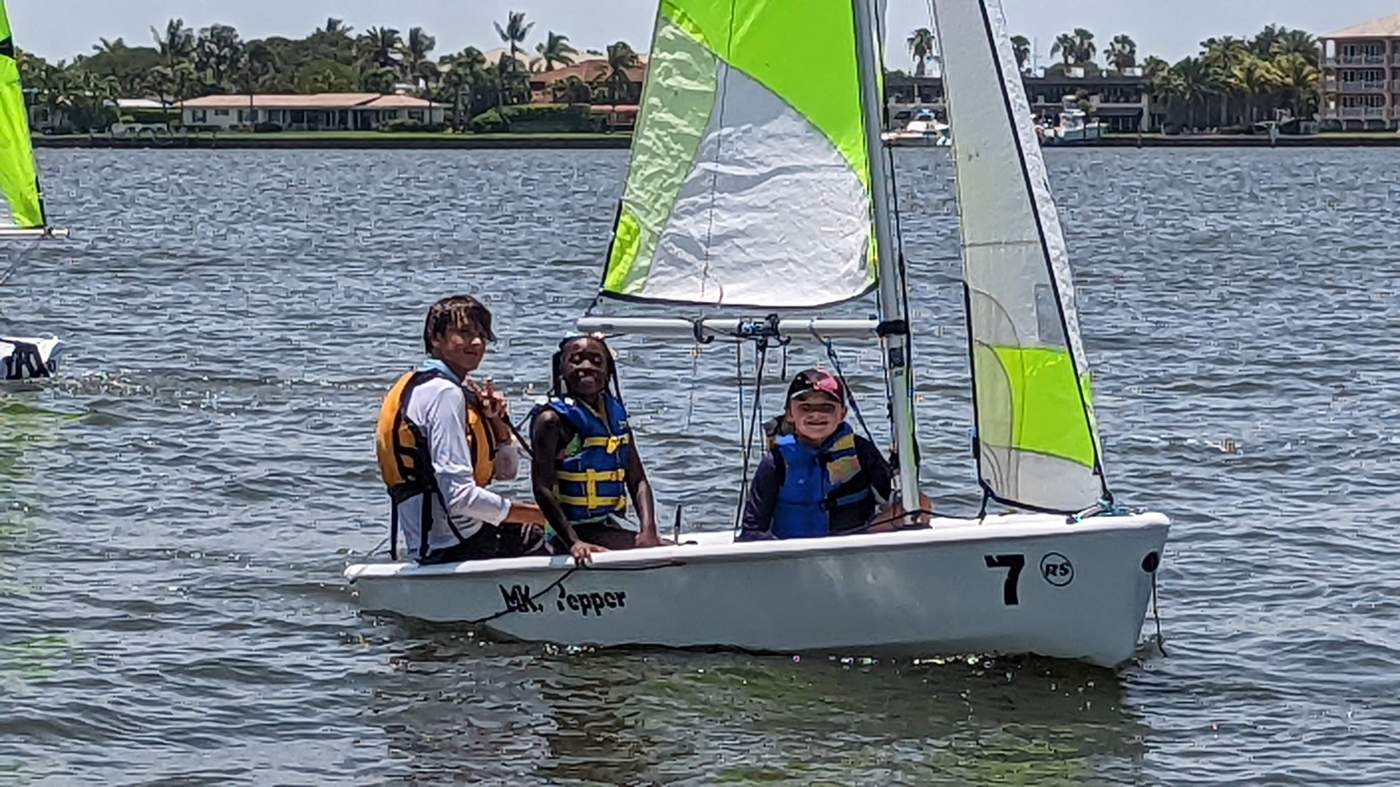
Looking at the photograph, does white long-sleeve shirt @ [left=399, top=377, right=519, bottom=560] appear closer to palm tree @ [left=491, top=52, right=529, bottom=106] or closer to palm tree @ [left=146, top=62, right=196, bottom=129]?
palm tree @ [left=491, top=52, right=529, bottom=106]

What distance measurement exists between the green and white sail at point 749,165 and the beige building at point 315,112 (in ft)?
479

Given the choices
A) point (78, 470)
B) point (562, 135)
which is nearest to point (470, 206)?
point (78, 470)

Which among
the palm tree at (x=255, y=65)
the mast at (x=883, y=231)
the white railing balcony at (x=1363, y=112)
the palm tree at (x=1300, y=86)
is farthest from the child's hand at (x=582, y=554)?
the palm tree at (x=255, y=65)

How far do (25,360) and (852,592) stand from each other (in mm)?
12562

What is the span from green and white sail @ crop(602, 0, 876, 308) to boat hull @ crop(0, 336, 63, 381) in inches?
449

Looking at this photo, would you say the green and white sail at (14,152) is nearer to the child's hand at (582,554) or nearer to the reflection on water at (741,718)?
the reflection on water at (741,718)

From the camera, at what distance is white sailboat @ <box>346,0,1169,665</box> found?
9.72 metres

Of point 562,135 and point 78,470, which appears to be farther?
point 562,135

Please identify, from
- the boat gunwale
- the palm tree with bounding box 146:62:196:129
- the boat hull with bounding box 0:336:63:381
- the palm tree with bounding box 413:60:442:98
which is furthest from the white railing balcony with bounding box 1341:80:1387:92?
the boat gunwale

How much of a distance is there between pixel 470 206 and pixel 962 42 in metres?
56.0

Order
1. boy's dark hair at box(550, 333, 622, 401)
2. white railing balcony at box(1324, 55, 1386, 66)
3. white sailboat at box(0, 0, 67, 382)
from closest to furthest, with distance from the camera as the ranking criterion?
boy's dark hair at box(550, 333, 622, 401), white sailboat at box(0, 0, 67, 382), white railing balcony at box(1324, 55, 1386, 66)

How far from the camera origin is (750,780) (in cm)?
916

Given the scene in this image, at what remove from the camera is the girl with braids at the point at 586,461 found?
1009 centimetres

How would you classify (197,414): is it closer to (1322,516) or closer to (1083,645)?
(1322,516)
